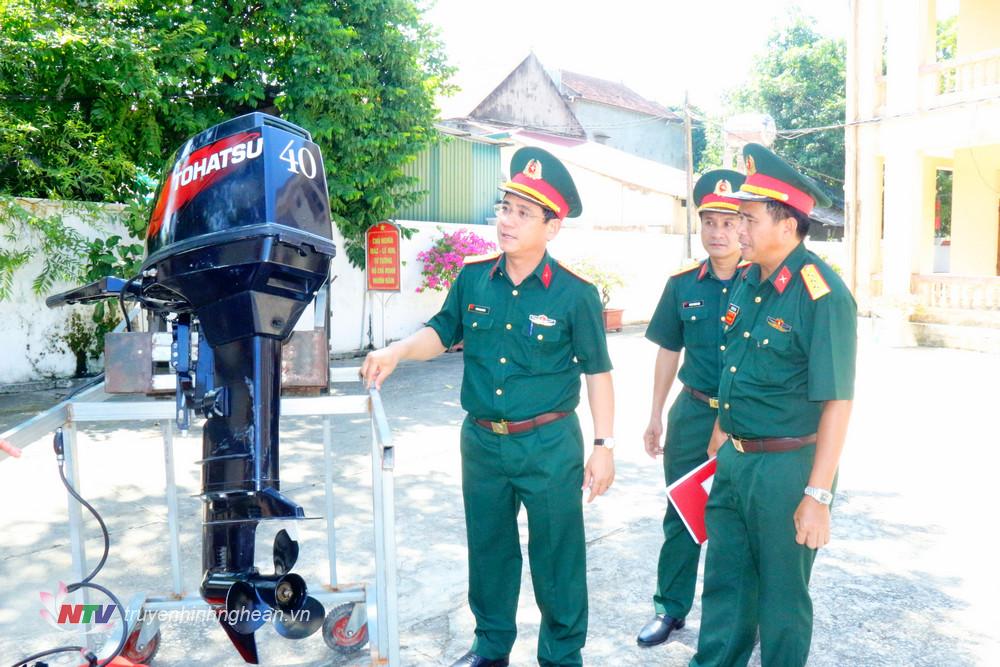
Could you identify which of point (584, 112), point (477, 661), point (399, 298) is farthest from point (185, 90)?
point (584, 112)

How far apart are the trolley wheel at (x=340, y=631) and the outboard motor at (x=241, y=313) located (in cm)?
85

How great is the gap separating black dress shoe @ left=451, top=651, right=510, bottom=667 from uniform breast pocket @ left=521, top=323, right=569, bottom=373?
101cm

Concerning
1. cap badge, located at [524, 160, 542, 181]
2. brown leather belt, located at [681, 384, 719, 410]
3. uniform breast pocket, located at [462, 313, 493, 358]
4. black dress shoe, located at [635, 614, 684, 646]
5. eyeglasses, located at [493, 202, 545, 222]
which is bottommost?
black dress shoe, located at [635, 614, 684, 646]

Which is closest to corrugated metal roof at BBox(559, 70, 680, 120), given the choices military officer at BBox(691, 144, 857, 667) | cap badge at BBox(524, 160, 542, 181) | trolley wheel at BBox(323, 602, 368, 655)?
cap badge at BBox(524, 160, 542, 181)

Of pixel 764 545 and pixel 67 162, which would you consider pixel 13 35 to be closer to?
pixel 67 162

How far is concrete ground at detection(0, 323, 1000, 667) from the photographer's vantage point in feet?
10.3

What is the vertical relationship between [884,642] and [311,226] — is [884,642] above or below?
below

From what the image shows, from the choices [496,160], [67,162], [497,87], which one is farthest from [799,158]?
[67,162]

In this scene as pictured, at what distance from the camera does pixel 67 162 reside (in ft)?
26.3

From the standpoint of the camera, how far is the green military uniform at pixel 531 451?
8.96ft

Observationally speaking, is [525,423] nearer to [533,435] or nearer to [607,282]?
[533,435]

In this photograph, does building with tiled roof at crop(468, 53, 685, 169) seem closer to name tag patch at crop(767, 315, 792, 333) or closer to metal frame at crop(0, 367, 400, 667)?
metal frame at crop(0, 367, 400, 667)

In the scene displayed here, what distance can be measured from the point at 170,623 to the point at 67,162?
616 centimetres

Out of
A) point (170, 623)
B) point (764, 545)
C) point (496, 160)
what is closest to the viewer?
point (764, 545)
